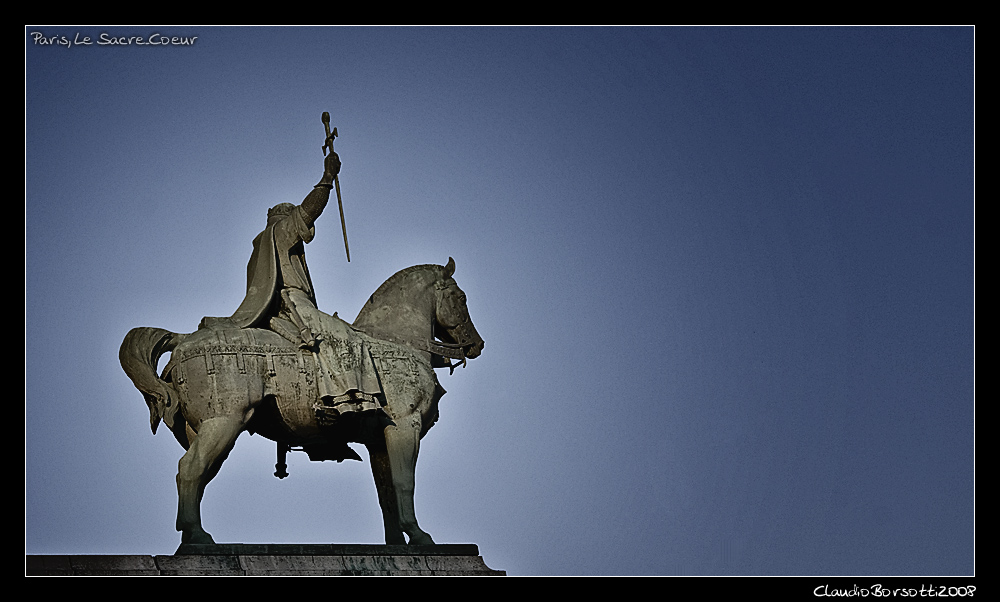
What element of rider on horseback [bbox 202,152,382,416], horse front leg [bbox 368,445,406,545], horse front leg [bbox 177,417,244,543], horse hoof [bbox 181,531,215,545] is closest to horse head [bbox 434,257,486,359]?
rider on horseback [bbox 202,152,382,416]

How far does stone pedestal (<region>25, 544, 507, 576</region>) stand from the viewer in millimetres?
21359

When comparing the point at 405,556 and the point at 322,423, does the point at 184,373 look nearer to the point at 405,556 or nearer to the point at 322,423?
the point at 322,423

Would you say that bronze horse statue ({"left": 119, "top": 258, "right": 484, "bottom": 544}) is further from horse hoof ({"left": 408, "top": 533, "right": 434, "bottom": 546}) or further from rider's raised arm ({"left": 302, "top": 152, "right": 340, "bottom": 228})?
rider's raised arm ({"left": 302, "top": 152, "right": 340, "bottom": 228})

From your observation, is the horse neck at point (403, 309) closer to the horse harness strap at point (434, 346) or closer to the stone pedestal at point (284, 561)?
the horse harness strap at point (434, 346)

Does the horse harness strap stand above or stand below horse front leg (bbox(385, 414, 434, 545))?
above

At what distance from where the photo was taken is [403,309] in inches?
951

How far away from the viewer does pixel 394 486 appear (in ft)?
76.2

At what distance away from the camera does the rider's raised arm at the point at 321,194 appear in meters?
24.0

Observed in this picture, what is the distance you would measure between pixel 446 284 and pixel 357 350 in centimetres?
165

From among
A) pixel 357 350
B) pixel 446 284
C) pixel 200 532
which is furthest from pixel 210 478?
pixel 446 284

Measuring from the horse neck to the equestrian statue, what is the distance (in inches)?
0.4

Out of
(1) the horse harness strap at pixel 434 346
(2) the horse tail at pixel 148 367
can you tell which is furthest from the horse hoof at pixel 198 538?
(1) the horse harness strap at pixel 434 346

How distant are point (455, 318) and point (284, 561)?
3816 mm

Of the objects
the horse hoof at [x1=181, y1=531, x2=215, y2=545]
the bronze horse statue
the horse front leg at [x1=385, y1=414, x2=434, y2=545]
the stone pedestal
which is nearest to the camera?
the stone pedestal
